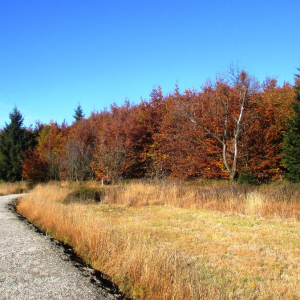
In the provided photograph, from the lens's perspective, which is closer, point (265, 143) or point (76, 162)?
point (265, 143)

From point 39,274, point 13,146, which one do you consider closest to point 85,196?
point 39,274

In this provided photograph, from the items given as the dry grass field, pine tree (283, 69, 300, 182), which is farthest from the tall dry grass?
pine tree (283, 69, 300, 182)

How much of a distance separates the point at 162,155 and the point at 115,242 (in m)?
21.4

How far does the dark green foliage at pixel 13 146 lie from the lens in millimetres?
38656

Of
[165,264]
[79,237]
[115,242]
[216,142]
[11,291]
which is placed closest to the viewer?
[11,291]

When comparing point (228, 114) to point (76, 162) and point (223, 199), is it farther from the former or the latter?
point (76, 162)

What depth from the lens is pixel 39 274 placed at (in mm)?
4043

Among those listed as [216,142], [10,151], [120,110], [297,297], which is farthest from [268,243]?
[10,151]

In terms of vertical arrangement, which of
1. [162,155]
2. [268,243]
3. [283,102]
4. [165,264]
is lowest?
[268,243]

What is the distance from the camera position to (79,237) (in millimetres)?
6238

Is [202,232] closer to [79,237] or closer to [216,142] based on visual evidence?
[79,237]

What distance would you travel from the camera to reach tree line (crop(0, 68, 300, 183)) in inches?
844

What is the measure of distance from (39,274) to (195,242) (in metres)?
4.54

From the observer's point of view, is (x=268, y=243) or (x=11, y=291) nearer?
(x=11, y=291)
